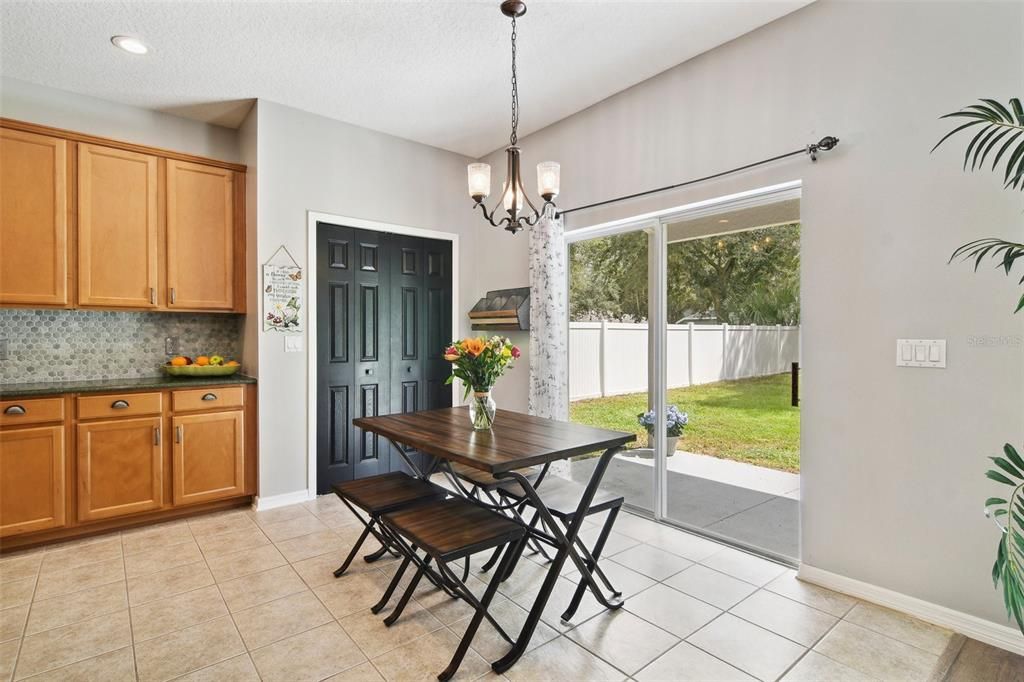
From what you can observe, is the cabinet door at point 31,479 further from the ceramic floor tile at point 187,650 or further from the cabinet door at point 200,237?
the ceramic floor tile at point 187,650

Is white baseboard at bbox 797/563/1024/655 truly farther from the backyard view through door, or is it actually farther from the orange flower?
the orange flower

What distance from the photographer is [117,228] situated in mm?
3457

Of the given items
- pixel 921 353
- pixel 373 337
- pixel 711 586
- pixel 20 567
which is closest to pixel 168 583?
pixel 20 567

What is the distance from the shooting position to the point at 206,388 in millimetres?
3533

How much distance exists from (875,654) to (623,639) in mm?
984

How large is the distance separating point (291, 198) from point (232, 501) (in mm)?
2309

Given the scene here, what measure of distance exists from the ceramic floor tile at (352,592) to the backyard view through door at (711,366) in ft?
6.20

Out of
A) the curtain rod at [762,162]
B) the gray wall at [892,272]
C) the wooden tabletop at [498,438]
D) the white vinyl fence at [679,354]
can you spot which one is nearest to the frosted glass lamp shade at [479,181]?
the wooden tabletop at [498,438]

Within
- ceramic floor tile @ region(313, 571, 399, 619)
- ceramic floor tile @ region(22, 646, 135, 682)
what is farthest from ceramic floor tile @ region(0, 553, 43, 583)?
ceramic floor tile @ region(313, 571, 399, 619)

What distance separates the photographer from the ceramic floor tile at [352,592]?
2400mm

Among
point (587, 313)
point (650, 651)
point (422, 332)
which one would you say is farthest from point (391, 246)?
point (650, 651)

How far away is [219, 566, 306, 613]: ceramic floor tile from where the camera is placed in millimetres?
2459

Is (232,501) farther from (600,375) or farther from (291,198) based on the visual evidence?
(600,375)

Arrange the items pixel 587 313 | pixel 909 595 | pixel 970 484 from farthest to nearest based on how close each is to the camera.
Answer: pixel 587 313 < pixel 909 595 < pixel 970 484
